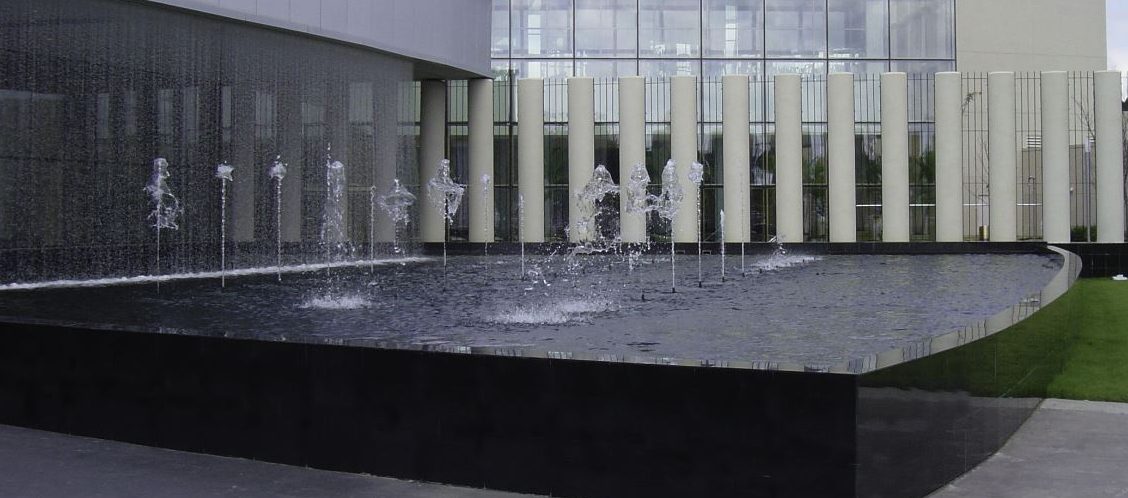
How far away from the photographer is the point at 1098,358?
10.4 metres

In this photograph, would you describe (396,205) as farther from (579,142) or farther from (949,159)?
(949,159)

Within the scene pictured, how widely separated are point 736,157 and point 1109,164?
8.71 meters

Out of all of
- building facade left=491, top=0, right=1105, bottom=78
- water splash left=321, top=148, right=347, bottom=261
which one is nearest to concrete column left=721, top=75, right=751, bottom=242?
building facade left=491, top=0, right=1105, bottom=78

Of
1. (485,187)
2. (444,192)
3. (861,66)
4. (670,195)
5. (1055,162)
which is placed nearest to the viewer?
(1055,162)

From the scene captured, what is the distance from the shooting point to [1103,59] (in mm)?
38094

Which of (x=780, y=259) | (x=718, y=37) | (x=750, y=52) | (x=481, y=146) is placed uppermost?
(x=718, y=37)

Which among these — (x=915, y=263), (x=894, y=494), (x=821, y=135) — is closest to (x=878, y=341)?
(x=894, y=494)

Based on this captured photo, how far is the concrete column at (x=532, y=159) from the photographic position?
27719 millimetres

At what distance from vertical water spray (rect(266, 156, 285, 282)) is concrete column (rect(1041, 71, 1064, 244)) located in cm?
1765

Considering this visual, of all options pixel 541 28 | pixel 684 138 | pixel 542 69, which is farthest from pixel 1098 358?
pixel 541 28

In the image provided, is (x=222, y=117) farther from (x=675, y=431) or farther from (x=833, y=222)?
(x=675, y=431)

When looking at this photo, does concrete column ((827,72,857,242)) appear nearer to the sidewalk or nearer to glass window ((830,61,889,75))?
glass window ((830,61,889,75))

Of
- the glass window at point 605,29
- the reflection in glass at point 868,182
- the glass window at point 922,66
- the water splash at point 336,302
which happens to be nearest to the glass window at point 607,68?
the glass window at point 605,29

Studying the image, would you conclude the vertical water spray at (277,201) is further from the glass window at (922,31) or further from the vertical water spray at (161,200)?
the glass window at (922,31)
